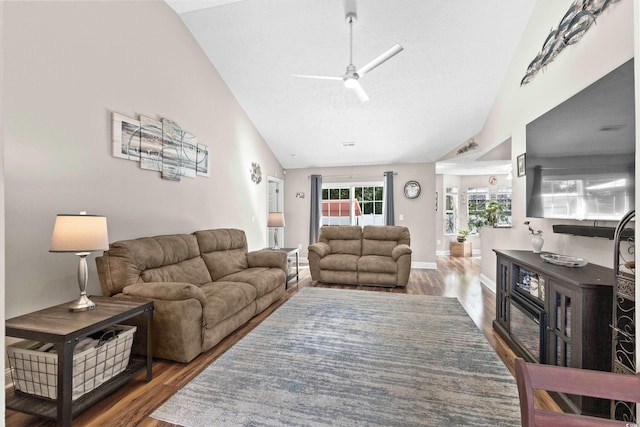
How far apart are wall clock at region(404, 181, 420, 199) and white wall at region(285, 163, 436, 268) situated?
0.07m

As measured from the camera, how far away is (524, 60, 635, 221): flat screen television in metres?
1.73

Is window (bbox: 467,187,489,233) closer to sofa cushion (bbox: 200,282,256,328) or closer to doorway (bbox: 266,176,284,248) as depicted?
doorway (bbox: 266,176,284,248)

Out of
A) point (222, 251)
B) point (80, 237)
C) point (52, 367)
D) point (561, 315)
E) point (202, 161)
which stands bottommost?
point (52, 367)

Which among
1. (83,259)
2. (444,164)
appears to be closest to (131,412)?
(83,259)

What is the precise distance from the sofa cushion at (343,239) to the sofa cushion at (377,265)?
1.55ft

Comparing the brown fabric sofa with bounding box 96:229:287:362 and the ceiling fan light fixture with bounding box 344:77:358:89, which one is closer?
the brown fabric sofa with bounding box 96:229:287:362

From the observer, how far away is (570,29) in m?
2.39

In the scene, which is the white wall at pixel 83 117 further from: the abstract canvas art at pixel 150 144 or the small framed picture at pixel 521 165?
the small framed picture at pixel 521 165

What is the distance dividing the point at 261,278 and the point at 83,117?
88.5 inches

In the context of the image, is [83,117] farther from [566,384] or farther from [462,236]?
[462,236]

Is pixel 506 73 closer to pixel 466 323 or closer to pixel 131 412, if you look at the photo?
pixel 466 323

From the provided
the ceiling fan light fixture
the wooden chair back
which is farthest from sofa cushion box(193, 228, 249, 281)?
the wooden chair back

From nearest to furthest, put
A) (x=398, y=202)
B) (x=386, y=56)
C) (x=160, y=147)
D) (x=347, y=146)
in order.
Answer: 1. (x=386, y=56)
2. (x=160, y=147)
3. (x=347, y=146)
4. (x=398, y=202)

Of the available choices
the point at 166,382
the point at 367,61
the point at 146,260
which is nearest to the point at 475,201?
the point at 367,61
